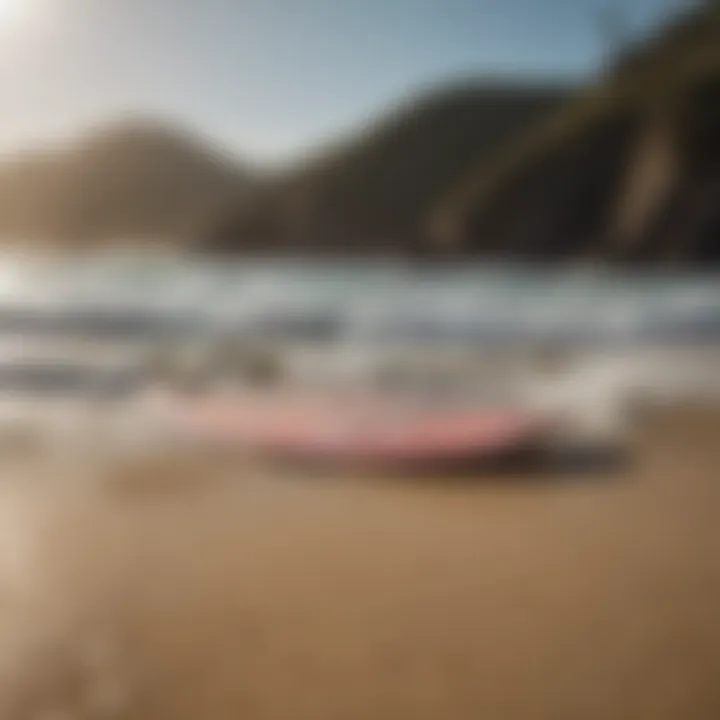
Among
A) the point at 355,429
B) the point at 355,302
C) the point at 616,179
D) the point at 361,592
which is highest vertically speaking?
the point at 616,179

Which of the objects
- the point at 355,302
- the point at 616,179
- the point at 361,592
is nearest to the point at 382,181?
the point at 355,302

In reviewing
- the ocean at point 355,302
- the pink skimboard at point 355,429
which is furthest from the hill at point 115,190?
the pink skimboard at point 355,429

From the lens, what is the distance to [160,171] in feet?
2.88

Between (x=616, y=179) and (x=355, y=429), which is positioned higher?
(x=616, y=179)

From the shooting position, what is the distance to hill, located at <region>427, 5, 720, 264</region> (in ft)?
2.93

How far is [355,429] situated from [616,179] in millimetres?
352

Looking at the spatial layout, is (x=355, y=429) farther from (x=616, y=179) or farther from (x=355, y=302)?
(x=616, y=179)

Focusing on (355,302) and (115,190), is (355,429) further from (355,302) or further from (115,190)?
(115,190)

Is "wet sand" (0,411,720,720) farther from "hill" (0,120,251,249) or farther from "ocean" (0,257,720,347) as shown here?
"hill" (0,120,251,249)

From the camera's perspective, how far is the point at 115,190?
0.89 m

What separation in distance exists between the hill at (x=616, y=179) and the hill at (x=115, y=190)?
22cm

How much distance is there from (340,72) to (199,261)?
0.23 meters

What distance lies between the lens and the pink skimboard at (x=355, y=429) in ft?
2.89

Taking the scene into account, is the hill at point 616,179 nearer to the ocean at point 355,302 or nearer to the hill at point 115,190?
the ocean at point 355,302
